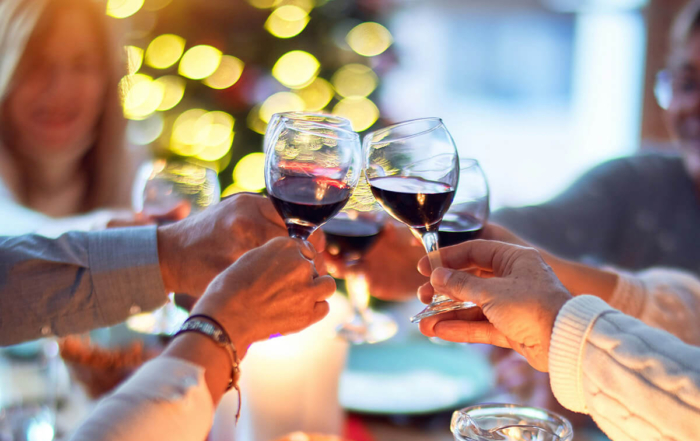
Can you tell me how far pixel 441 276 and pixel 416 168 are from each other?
0.15 meters

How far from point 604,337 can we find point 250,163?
218 centimetres

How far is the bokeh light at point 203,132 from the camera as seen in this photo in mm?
2605

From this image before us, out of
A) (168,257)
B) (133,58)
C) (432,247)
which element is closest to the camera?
(432,247)

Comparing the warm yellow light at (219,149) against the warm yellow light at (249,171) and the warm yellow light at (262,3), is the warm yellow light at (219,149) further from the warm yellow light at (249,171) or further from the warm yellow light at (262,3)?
the warm yellow light at (262,3)

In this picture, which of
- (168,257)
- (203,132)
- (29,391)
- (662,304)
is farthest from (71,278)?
(203,132)

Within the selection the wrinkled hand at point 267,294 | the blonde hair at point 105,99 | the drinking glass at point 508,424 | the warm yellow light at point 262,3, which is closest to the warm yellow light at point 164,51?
the warm yellow light at point 262,3

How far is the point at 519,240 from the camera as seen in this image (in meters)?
1.02

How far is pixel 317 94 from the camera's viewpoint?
2725 mm

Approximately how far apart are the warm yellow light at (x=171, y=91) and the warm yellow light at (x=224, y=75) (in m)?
0.11

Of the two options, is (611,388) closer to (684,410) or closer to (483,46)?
(684,410)

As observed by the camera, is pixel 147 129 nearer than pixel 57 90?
No

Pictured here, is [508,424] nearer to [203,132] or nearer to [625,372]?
[625,372]

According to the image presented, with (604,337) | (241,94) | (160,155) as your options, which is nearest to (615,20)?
(241,94)

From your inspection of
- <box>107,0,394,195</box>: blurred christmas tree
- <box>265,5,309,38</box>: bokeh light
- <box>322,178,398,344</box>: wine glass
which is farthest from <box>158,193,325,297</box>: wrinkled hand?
<box>265,5,309,38</box>: bokeh light
